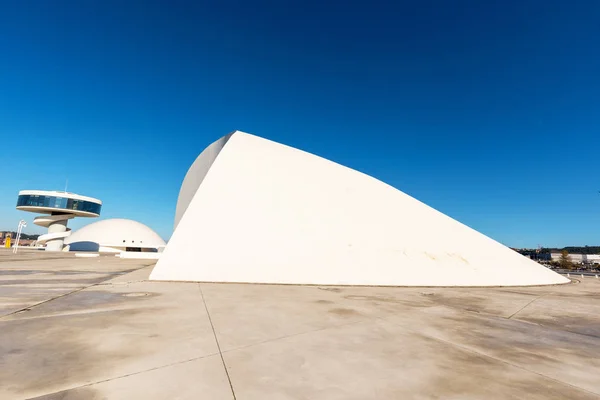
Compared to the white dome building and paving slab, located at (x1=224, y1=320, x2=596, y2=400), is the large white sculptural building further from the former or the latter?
the white dome building

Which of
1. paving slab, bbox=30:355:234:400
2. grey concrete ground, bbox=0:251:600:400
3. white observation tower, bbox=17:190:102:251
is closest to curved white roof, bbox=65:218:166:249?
white observation tower, bbox=17:190:102:251

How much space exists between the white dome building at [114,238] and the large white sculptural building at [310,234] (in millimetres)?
63930

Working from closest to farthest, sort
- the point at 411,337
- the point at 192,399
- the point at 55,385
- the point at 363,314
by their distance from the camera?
the point at 192,399, the point at 55,385, the point at 411,337, the point at 363,314

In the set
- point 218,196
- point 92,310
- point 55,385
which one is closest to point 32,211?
point 218,196

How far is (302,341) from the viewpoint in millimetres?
4887

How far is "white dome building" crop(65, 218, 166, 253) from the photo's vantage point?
7000 centimetres

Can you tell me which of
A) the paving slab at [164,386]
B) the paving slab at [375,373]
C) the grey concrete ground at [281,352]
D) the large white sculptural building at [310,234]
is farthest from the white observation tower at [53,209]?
the paving slab at [375,373]

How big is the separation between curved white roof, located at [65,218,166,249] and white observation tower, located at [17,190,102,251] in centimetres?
913

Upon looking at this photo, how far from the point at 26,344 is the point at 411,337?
648cm

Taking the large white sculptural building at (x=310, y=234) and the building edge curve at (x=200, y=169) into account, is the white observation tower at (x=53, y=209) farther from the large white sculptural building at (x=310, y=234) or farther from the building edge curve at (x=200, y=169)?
the large white sculptural building at (x=310, y=234)

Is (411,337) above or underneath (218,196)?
underneath

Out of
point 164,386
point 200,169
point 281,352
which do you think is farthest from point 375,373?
point 200,169

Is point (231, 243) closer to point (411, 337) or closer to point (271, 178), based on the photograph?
point (271, 178)

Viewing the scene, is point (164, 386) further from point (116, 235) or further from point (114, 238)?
point (116, 235)
